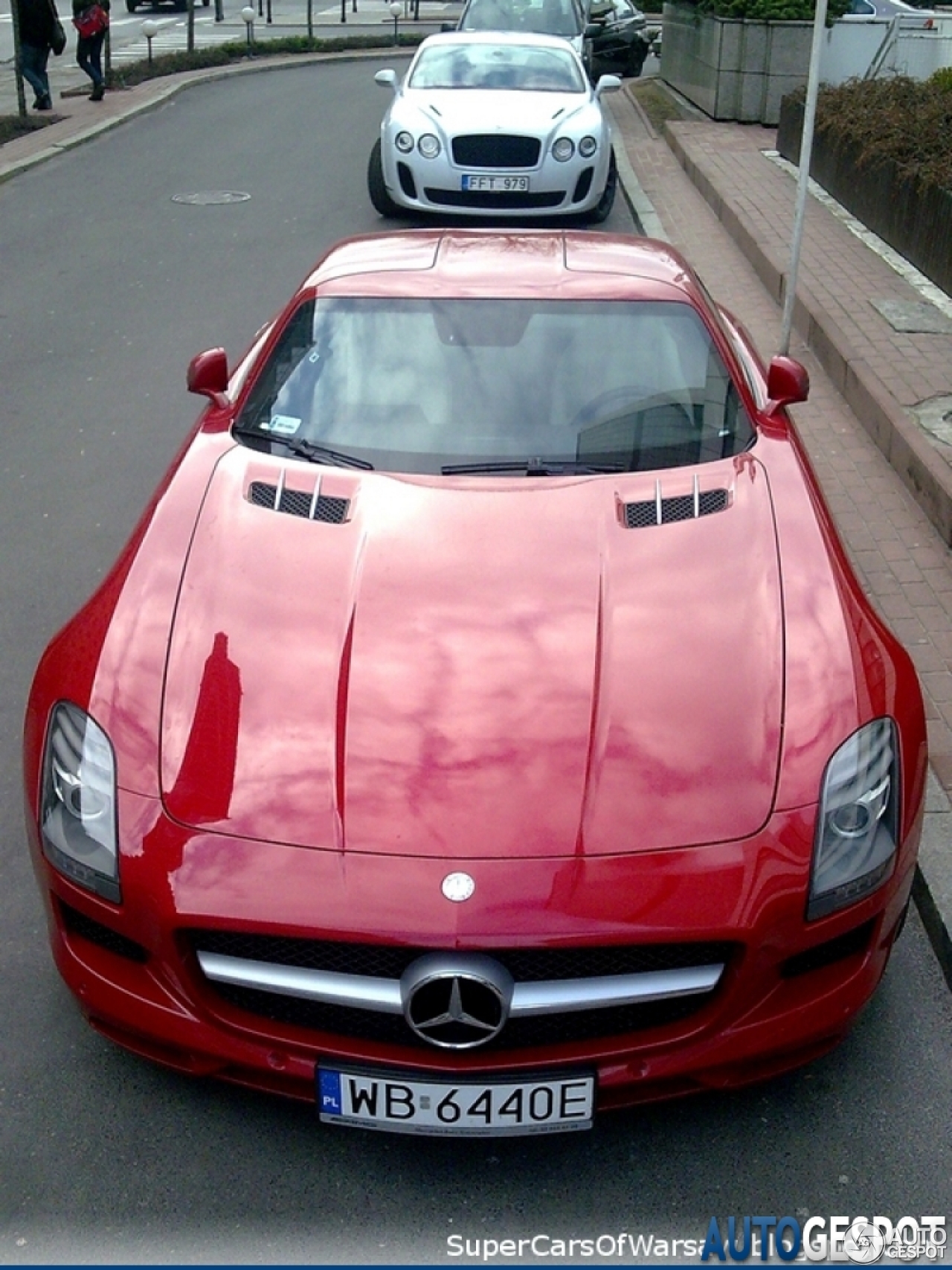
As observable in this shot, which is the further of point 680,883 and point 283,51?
point 283,51

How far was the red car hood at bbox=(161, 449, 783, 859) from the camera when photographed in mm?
2826

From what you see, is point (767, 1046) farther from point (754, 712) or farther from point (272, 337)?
point (272, 337)

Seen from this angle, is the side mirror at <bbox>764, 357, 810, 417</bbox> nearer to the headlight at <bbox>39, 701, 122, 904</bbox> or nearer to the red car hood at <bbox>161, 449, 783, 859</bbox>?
the red car hood at <bbox>161, 449, 783, 859</bbox>

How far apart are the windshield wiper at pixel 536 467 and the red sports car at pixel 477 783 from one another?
0.02m

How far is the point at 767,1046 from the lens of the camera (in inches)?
111

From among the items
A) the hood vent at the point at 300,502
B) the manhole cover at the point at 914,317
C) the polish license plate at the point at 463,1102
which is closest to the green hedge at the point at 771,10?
the manhole cover at the point at 914,317

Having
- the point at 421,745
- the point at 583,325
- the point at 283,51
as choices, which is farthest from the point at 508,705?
the point at 283,51

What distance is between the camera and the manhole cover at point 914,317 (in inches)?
343

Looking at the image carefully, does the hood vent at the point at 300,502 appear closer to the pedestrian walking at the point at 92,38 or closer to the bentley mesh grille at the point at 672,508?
the bentley mesh grille at the point at 672,508

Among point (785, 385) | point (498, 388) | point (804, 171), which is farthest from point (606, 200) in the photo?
point (498, 388)

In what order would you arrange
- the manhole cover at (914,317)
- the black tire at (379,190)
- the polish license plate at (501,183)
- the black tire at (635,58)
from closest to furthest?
the manhole cover at (914,317) → the polish license plate at (501,183) → the black tire at (379,190) → the black tire at (635,58)

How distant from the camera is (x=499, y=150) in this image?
38.4 ft

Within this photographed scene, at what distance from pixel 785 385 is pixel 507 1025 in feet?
8.05

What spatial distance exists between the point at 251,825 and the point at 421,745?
0.40 meters
